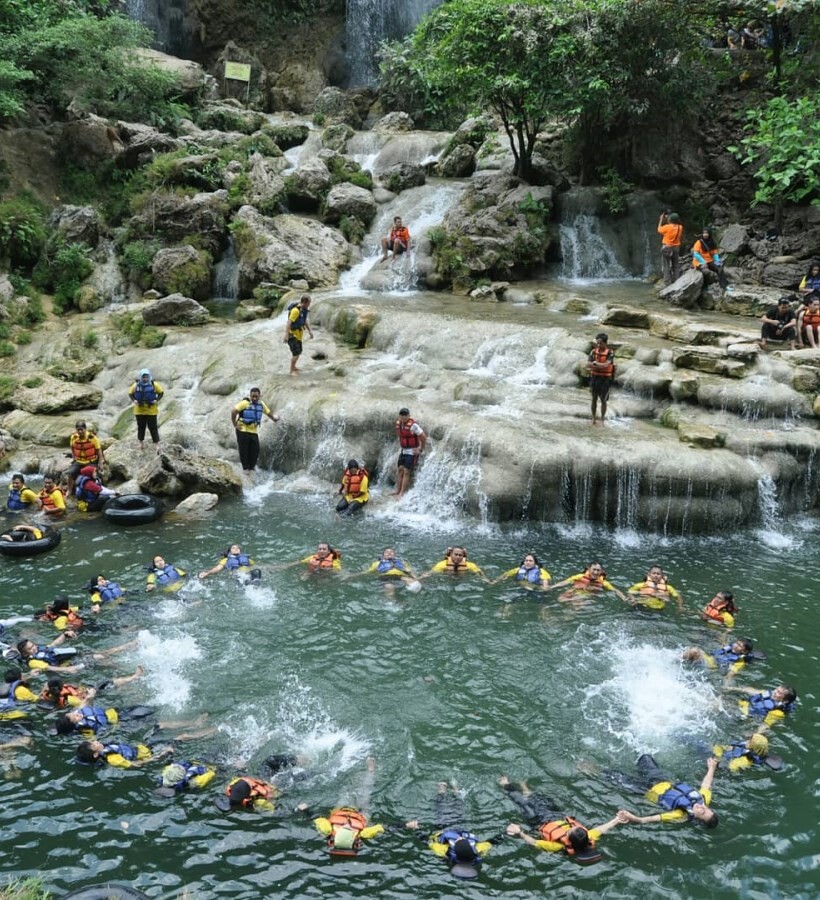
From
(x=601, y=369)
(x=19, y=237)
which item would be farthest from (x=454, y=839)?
(x=19, y=237)

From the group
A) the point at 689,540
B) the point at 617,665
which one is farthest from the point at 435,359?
the point at 617,665

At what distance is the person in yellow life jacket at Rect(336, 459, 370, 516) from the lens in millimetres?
15555

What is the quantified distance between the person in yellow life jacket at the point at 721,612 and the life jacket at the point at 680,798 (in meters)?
3.88

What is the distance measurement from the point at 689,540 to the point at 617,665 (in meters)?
4.78

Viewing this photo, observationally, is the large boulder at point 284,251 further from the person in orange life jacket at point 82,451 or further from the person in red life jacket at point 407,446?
the person in red life jacket at point 407,446

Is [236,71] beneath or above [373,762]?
above

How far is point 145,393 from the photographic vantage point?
17172 millimetres

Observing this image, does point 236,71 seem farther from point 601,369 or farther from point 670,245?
point 601,369

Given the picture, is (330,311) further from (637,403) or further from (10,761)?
A: (10,761)

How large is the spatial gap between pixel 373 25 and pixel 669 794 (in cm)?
4285

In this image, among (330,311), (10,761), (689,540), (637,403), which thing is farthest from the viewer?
(330,311)

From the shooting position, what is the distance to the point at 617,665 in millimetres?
10508

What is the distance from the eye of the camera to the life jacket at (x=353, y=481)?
613 inches

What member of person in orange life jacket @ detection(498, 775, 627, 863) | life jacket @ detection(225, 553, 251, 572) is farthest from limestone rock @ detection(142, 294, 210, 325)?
person in orange life jacket @ detection(498, 775, 627, 863)
